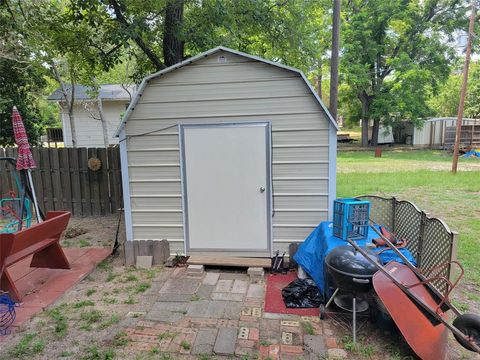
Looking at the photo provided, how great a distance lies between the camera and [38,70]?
9562 mm

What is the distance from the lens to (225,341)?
116 inches

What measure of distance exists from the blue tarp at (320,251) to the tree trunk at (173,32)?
483 cm

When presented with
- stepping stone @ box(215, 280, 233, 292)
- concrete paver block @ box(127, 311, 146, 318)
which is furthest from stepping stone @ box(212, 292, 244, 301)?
concrete paver block @ box(127, 311, 146, 318)

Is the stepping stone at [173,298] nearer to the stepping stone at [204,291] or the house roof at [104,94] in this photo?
the stepping stone at [204,291]

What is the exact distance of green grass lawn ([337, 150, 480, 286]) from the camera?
5215mm

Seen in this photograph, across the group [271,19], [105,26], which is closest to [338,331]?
[105,26]

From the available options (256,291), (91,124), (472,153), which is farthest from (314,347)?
(472,153)

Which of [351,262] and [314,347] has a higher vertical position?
[351,262]

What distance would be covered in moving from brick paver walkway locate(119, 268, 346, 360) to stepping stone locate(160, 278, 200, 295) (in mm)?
11

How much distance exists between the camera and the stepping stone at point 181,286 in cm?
394

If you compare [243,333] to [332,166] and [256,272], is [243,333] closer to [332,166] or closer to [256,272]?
[256,272]

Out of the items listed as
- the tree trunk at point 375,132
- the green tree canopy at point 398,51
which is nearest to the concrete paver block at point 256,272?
the green tree canopy at point 398,51

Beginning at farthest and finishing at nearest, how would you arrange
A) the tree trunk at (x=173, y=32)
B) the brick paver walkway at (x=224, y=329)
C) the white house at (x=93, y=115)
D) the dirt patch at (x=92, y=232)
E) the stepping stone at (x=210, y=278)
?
1. the white house at (x=93, y=115)
2. the tree trunk at (x=173, y=32)
3. the dirt patch at (x=92, y=232)
4. the stepping stone at (x=210, y=278)
5. the brick paver walkway at (x=224, y=329)

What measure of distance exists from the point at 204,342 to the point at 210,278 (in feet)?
4.49
